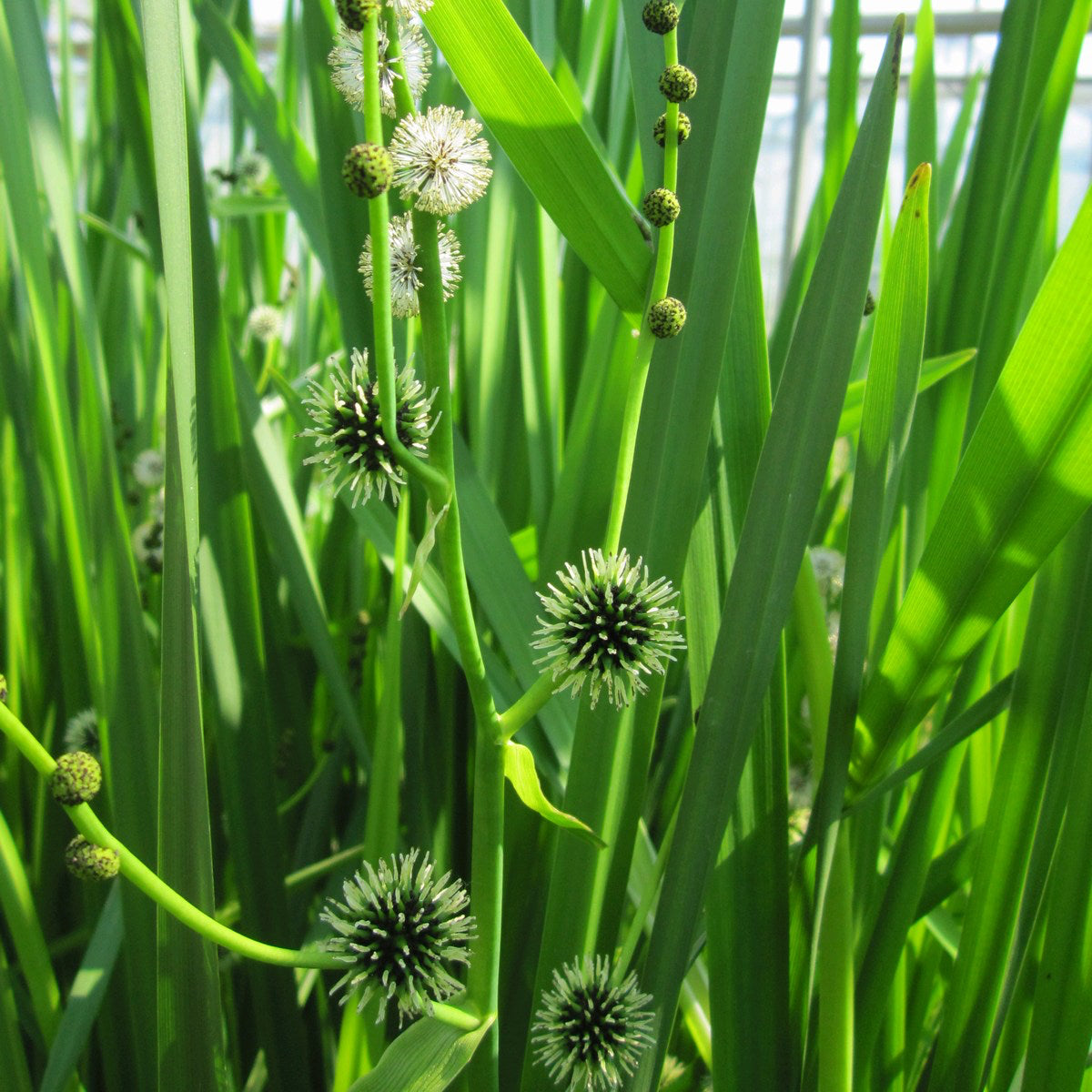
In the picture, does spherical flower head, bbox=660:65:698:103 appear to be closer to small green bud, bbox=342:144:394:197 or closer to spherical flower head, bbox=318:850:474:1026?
small green bud, bbox=342:144:394:197

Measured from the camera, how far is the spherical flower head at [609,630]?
0.87 feet

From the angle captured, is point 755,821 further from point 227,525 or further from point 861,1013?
point 227,525

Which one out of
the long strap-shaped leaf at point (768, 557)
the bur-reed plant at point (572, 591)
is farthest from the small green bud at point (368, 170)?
the long strap-shaped leaf at point (768, 557)

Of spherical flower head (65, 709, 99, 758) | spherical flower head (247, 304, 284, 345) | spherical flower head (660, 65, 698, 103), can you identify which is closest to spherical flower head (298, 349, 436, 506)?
spherical flower head (660, 65, 698, 103)

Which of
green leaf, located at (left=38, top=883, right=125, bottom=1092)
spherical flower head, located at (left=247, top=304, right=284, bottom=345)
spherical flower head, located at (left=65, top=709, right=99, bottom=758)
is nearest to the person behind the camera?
green leaf, located at (left=38, top=883, right=125, bottom=1092)

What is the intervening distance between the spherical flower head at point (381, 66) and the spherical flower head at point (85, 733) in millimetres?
428

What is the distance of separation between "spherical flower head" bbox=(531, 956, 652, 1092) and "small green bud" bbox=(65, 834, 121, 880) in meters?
0.15

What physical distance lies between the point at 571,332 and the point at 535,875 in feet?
1.06

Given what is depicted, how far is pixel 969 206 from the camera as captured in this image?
538mm

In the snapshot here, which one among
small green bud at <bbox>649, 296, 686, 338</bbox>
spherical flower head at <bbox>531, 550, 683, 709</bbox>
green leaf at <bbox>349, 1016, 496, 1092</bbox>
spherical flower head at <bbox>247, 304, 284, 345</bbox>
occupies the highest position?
spherical flower head at <bbox>247, 304, 284, 345</bbox>

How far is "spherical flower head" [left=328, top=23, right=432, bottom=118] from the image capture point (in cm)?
24

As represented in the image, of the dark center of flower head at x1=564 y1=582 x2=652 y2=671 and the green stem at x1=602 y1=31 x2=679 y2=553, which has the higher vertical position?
the green stem at x1=602 y1=31 x2=679 y2=553

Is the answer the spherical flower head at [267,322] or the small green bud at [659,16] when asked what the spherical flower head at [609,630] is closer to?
the small green bud at [659,16]

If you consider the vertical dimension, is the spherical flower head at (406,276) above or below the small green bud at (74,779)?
above
